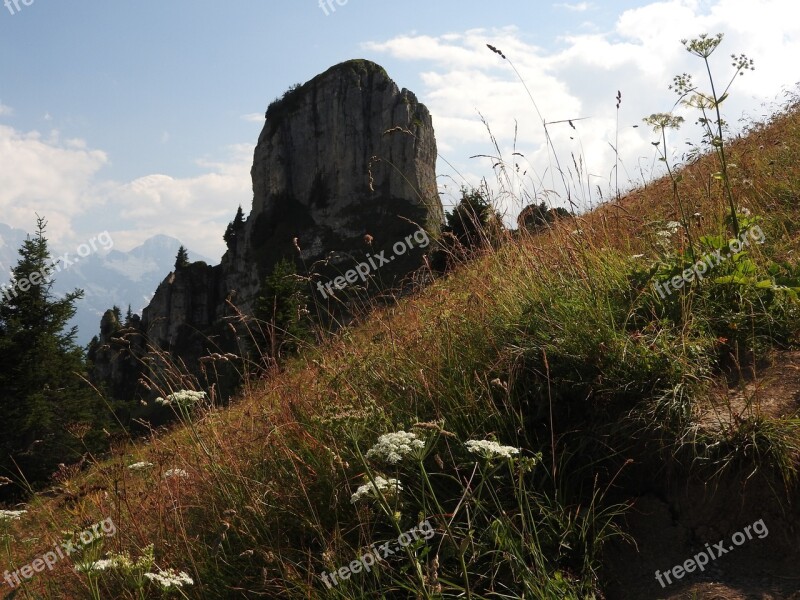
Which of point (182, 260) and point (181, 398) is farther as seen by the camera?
point (182, 260)

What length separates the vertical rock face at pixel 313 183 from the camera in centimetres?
9119

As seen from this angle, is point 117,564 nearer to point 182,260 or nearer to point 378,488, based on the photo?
point 378,488

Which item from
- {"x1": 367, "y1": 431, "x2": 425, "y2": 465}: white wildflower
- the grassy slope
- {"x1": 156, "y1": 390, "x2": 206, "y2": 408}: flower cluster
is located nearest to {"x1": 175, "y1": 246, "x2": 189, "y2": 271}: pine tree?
the grassy slope

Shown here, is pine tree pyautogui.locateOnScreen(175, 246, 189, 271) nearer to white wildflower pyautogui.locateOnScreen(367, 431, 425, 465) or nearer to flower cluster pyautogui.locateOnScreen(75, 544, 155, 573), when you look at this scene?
flower cluster pyautogui.locateOnScreen(75, 544, 155, 573)

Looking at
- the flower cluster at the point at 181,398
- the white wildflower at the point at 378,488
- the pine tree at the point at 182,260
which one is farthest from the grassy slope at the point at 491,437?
the pine tree at the point at 182,260

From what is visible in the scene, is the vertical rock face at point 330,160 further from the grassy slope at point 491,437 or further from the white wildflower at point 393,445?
the white wildflower at point 393,445

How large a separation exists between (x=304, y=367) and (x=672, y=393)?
10.3ft

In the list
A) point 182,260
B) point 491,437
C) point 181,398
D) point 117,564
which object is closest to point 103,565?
point 117,564

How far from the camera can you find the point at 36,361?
81.1 ft

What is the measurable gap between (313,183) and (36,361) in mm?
78381

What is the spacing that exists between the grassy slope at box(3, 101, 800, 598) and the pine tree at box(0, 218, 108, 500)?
2087cm

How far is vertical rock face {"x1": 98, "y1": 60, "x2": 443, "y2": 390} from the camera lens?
91188 mm

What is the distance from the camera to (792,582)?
2.89 m

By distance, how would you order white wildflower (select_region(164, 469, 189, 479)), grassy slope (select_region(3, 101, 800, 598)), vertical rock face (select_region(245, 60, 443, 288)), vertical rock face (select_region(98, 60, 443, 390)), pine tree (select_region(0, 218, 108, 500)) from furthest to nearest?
vertical rock face (select_region(98, 60, 443, 390)), vertical rock face (select_region(245, 60, 443, 288)), pine tree (select_region(0, 218, 108, 500)), white wildflower (select_region(164, 469, 189, 479)), grassy slope (select_region(3, 101, 800, 598))
